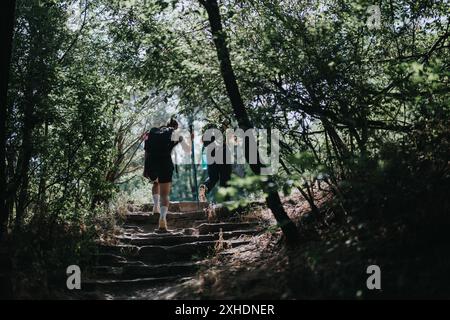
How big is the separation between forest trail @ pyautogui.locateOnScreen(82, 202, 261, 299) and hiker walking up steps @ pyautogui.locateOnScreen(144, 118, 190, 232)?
683mm

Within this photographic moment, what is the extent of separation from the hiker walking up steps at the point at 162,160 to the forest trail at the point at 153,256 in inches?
26.9

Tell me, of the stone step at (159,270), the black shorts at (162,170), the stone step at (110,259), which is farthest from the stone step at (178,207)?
the stone step at (159,270)

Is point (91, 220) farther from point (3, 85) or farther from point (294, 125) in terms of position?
point (294, 125)

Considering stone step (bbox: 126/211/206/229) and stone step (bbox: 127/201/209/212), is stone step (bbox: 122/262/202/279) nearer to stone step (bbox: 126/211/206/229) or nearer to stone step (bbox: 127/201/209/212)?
stone step (bbox: 126/211/206/229)

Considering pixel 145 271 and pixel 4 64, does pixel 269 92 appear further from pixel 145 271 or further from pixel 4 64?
pixel 4 64

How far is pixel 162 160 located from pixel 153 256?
7.07 ft

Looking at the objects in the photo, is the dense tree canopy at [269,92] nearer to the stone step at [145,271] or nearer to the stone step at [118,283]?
the stone step at [145,271]

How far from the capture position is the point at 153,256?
9641 mm

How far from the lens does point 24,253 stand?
25.6ft

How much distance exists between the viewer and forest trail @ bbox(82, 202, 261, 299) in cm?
822

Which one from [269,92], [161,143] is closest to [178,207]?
[161,143]

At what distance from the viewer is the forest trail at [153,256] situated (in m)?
8.22

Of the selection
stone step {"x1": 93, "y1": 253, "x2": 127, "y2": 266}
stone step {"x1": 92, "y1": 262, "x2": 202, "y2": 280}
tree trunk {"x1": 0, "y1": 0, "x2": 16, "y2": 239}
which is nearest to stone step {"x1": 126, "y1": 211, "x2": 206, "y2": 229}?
stone step {"x1": 93, "y1": 253, "x2": 127, "y2": 266}
